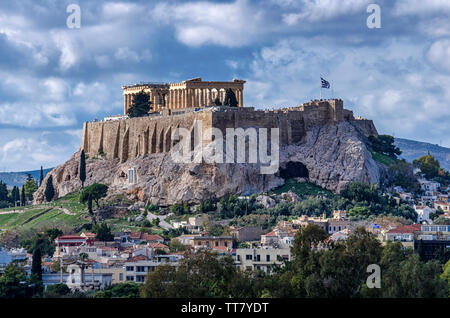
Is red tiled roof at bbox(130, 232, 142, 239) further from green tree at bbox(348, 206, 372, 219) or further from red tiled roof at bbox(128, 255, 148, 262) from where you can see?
green tree at bbox(348, 206, 372, 219)

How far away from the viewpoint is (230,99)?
12525 cm

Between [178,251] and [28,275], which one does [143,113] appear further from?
[28,275]

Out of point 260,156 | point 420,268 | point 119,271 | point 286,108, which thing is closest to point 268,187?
point 260,156

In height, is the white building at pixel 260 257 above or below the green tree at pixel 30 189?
below

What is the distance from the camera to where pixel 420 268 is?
7419 cm

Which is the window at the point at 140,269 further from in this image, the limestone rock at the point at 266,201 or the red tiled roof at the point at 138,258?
the limestone rock at the point at 266,201

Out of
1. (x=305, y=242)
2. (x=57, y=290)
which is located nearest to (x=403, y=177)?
(x=305, y=242)

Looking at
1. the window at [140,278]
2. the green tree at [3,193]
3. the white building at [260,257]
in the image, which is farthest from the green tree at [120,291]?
the green tree at [3,193]

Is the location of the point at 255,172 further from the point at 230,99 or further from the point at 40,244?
the point at 40,244

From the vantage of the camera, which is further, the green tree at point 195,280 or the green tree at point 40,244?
the green tree at point 40,244

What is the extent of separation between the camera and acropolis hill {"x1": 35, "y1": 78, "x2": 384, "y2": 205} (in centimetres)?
11744

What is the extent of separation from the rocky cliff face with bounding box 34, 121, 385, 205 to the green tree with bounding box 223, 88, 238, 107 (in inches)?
294

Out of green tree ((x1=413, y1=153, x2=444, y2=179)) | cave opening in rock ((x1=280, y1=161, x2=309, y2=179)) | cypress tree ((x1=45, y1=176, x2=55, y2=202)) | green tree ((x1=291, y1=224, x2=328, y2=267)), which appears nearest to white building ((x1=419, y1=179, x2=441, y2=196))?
green tree ((x1=413, y1=153, x2=444, y2=179))

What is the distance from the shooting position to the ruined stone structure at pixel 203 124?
4702 inches
